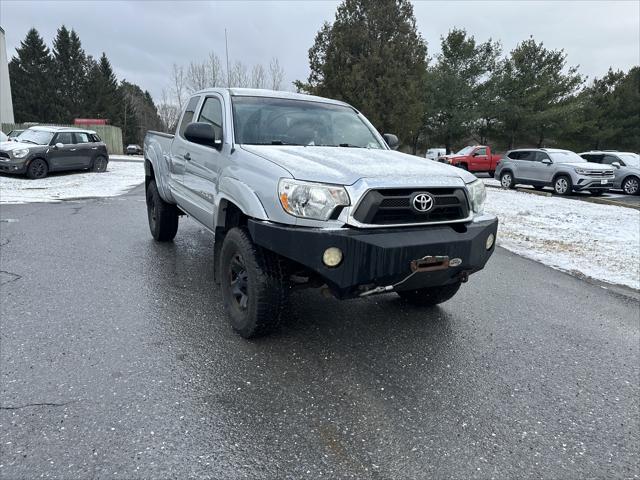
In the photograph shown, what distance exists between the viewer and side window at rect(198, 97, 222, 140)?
13.4ft

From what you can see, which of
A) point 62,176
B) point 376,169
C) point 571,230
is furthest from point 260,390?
point 62,176

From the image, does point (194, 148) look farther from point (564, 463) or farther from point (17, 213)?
point (17, 213)

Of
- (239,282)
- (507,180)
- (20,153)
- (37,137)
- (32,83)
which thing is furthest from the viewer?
(32,83)

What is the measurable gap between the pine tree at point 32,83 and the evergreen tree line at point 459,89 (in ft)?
160

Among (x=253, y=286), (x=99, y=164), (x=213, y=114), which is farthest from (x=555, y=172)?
(x=99, y=164)

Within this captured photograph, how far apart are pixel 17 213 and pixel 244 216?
23.5 ft

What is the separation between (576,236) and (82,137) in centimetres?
1592

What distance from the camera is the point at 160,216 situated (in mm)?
6051

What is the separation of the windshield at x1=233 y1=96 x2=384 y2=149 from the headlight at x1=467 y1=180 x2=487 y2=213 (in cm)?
129

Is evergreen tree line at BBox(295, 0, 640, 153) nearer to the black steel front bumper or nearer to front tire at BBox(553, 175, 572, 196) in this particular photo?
front tire at BBox(553, 175, 572, 196)

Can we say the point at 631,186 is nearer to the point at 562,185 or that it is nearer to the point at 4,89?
the point at 562,185

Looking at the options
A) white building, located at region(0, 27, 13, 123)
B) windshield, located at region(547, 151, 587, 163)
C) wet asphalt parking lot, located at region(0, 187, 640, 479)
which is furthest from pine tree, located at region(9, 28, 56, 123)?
wet asphalt parking lot, located at region(0, 187, 640, 479)

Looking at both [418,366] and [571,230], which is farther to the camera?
[571,230]

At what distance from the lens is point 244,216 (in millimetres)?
3408
